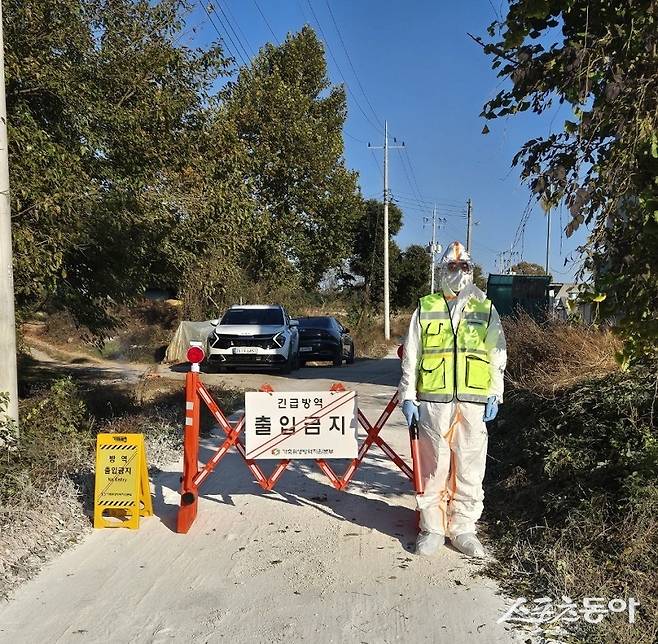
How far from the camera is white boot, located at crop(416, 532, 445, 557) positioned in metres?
4.42

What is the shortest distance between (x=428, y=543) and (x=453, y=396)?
1.01 meters

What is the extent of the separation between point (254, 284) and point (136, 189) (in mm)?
17360

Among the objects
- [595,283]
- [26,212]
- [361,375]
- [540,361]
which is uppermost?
[26,212]

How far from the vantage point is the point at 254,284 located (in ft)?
83.3

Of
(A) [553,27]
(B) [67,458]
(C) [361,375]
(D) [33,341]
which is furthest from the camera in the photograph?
(D) [33,341]

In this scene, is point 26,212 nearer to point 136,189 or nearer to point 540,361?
point 136,189

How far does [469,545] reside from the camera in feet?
14.5

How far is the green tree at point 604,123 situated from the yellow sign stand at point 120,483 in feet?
11.8

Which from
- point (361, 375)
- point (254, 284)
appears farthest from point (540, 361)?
point (254, 284)

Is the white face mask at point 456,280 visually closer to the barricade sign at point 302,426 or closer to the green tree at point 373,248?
the barricade sign at point 302,426

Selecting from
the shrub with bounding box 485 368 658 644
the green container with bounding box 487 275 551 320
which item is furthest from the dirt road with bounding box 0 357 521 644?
the green container with bounding box 487 275 551 320

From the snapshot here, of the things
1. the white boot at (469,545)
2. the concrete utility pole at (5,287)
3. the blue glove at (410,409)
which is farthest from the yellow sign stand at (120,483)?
the white boot at (469,545)

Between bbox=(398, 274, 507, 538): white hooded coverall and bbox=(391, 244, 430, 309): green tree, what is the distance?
39.5 m

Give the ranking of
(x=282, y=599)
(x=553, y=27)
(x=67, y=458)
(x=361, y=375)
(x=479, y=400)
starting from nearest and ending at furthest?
(x=553, y=27) < (x=282, y=599) < (x=479, y=400) < (x=67, y=458) < (x=361, y=375)
